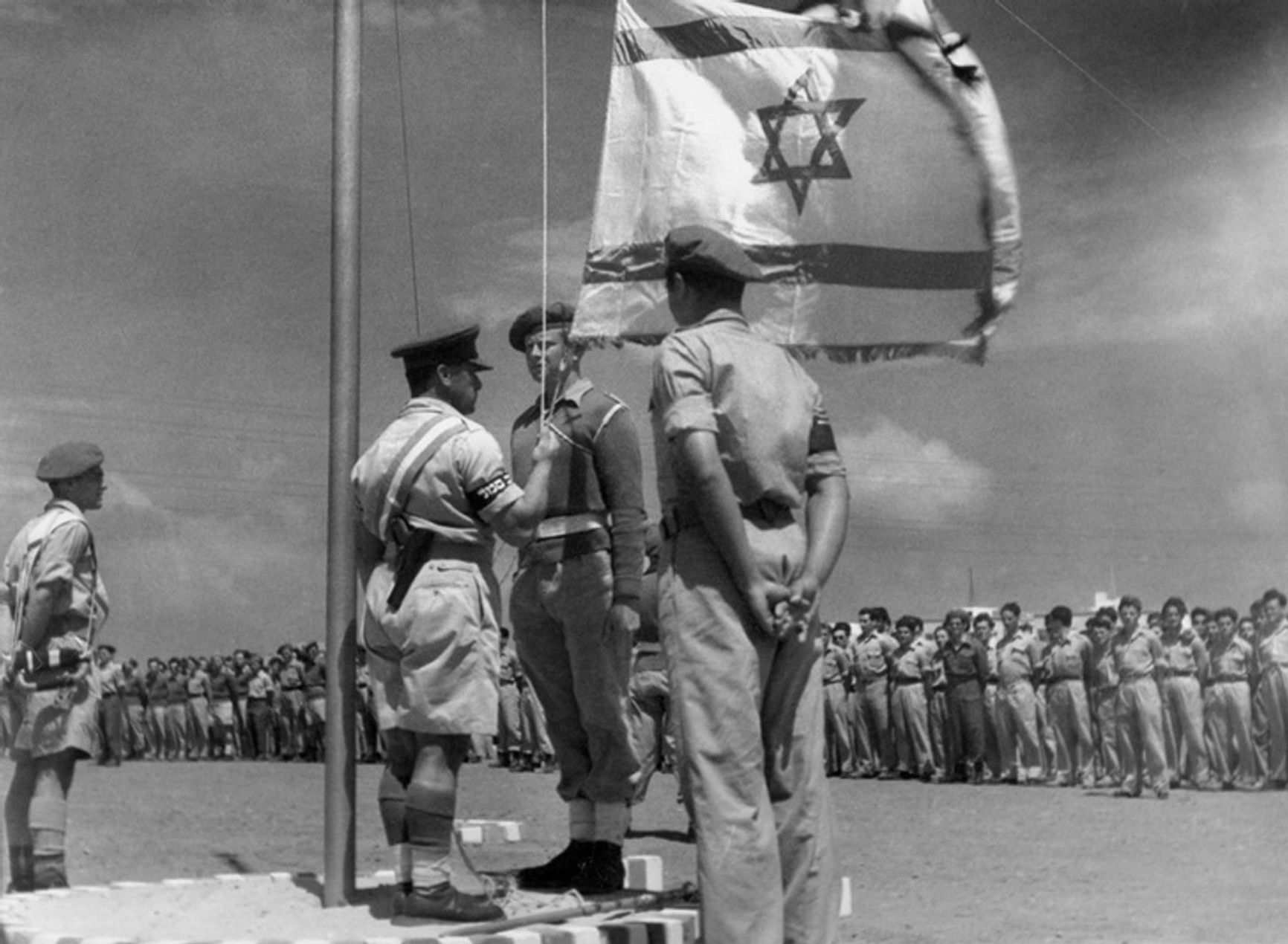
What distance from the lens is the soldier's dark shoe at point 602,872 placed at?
15.8 feet

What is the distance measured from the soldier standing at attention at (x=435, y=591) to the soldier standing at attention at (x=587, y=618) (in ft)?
0.98

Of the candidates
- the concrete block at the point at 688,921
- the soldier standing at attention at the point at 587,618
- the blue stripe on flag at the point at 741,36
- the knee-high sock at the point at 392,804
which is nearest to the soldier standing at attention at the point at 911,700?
the blue stripe on flag at the point at 741,36

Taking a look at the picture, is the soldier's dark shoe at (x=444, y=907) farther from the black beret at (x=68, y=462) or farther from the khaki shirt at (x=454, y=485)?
the black beret at (x=68, y=462)

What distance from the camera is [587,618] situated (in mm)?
4793

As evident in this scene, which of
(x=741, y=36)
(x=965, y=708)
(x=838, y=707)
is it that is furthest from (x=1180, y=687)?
(x=741, y=36)

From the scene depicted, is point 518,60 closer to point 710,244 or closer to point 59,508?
point 59,508

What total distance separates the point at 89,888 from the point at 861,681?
11.2 metres

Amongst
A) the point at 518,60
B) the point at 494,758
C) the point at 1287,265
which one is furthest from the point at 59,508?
the point at 494,758

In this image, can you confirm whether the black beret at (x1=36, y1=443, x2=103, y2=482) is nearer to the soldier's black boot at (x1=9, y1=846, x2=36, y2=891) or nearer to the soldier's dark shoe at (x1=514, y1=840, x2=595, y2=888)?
the soldier's black boot at (x1=9, y1=846, x2=36, y2=891)

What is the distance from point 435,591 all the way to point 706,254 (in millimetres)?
1128

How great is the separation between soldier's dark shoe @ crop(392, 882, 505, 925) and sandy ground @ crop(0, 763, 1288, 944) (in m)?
0.05

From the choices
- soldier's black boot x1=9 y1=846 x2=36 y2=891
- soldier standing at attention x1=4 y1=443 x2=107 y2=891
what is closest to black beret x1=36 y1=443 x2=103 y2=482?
soldier standing at attention x1=4 y1=443 x2=107 y2=891

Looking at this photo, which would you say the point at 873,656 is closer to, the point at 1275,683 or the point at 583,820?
the point at 1275,683

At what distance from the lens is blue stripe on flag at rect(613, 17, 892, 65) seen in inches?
253
